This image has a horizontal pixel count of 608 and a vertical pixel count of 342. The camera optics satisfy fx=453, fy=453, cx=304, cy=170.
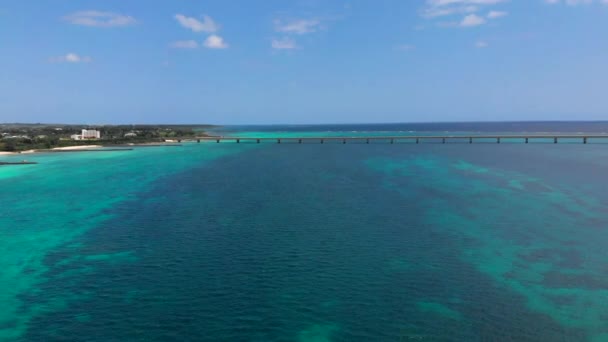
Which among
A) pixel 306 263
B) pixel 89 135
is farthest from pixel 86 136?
pixel 306 263

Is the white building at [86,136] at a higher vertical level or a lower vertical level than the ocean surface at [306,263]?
higher

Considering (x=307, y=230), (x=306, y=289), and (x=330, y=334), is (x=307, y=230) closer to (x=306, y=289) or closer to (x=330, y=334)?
(x=306, y=289)

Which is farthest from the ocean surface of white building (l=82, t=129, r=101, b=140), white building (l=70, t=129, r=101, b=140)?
white building (l=82, t=129, r=101, b=140)

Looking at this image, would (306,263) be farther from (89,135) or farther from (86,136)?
(89,135)

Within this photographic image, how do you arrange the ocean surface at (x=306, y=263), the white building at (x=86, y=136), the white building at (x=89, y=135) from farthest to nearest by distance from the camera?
1. the white building at (x=89, y=135)
2. the white building at (x=86, y=136)
3. the ocean surface at (x=306, y=263)

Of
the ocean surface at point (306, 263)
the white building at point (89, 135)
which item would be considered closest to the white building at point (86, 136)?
the white building at point (89, 135)

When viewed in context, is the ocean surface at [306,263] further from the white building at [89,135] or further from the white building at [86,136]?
the white building at [89,135]

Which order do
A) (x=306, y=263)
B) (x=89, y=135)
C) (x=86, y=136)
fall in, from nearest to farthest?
(x=306, y=263), (x=86, y=136), (x=89, y=135)

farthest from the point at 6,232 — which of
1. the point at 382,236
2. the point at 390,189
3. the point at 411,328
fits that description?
the point at 390,189
